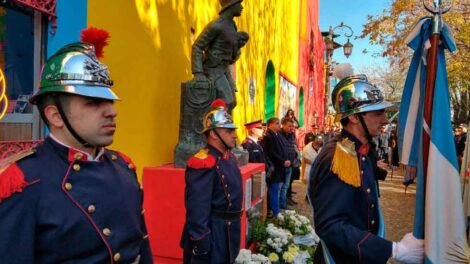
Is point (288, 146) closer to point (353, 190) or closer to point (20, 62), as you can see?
point (20, 62)

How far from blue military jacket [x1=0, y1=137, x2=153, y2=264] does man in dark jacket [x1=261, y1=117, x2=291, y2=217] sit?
535 centimetres

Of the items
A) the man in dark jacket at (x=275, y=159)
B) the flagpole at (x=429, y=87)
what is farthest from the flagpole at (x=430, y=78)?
the man in dark jacket at (x=275, y=159)

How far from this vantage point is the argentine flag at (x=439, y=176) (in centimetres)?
187

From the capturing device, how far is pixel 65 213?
157cm

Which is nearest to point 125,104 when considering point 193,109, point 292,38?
point 193,109

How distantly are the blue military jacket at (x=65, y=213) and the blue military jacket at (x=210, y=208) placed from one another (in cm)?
136

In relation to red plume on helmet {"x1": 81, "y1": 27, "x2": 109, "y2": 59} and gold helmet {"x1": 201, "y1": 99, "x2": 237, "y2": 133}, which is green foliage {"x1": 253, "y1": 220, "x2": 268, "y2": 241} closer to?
gold helmet {"x1": 201, "y1": 99, "x2": 237, "y2": 133}

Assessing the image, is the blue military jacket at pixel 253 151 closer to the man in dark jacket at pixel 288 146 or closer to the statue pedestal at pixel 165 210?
the man in dark jacket at pixel 288 146

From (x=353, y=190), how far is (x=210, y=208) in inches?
56.9

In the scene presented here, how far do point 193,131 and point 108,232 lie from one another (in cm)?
303

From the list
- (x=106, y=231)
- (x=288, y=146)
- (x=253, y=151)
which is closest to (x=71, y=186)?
(x=106, y=231)

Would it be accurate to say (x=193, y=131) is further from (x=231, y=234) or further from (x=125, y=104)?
(x=231, y=234)

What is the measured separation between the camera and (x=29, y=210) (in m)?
1.50

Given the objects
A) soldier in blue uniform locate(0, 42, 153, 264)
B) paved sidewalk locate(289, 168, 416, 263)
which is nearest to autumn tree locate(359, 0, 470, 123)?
paved sidewalk locate(289, 168, 416, 263)
